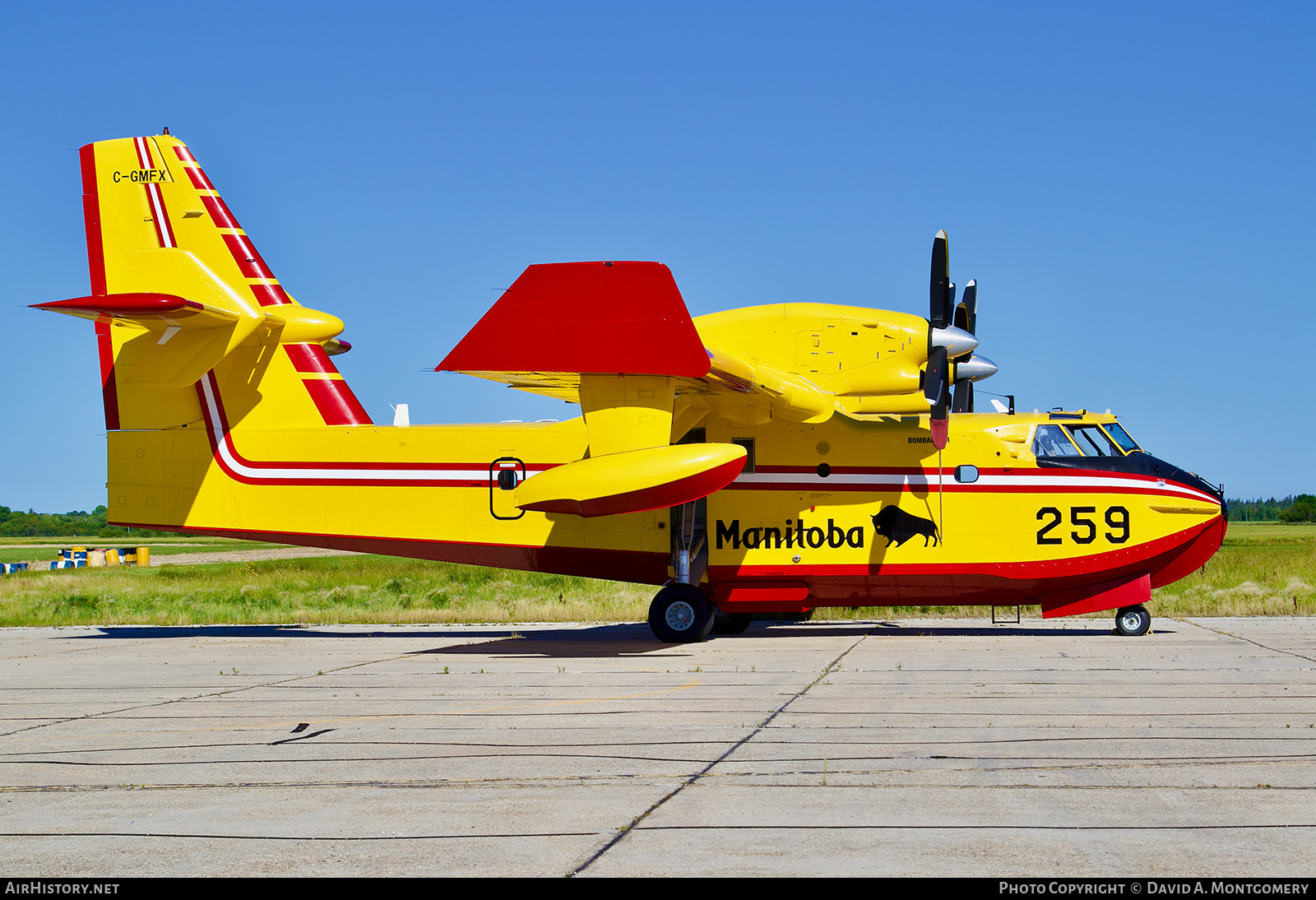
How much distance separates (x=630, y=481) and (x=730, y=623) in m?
6.15

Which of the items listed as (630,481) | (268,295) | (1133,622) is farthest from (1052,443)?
(268,295)

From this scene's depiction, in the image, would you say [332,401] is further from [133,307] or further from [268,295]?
[133,307]

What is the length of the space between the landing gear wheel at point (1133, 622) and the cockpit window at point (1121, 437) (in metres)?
2.70

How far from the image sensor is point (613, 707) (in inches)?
429

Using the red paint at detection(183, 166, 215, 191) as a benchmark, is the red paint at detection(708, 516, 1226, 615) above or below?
below

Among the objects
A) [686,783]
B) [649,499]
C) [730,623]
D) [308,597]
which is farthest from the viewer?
[308,597]

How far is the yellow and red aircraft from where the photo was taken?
17.5 m

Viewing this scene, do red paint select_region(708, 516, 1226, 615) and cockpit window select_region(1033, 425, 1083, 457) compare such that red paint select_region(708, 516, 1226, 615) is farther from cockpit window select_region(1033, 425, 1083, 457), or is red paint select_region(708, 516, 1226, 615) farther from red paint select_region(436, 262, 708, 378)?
red paint select_region(436, 262, 708, 378)

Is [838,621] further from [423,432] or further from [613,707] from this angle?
[613,707]

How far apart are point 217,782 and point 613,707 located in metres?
4.23

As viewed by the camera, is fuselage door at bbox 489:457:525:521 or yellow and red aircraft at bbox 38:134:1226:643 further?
fuselage door at bbox 489:457:525:521

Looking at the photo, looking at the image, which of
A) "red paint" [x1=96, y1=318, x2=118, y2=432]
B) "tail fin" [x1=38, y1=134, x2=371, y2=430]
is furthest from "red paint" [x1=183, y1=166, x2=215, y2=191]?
"red paint" [x1=96, y1=318, x2=118, y2=432]

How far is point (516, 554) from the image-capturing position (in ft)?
63.2

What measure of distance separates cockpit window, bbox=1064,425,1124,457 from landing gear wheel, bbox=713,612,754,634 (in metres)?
6.53
